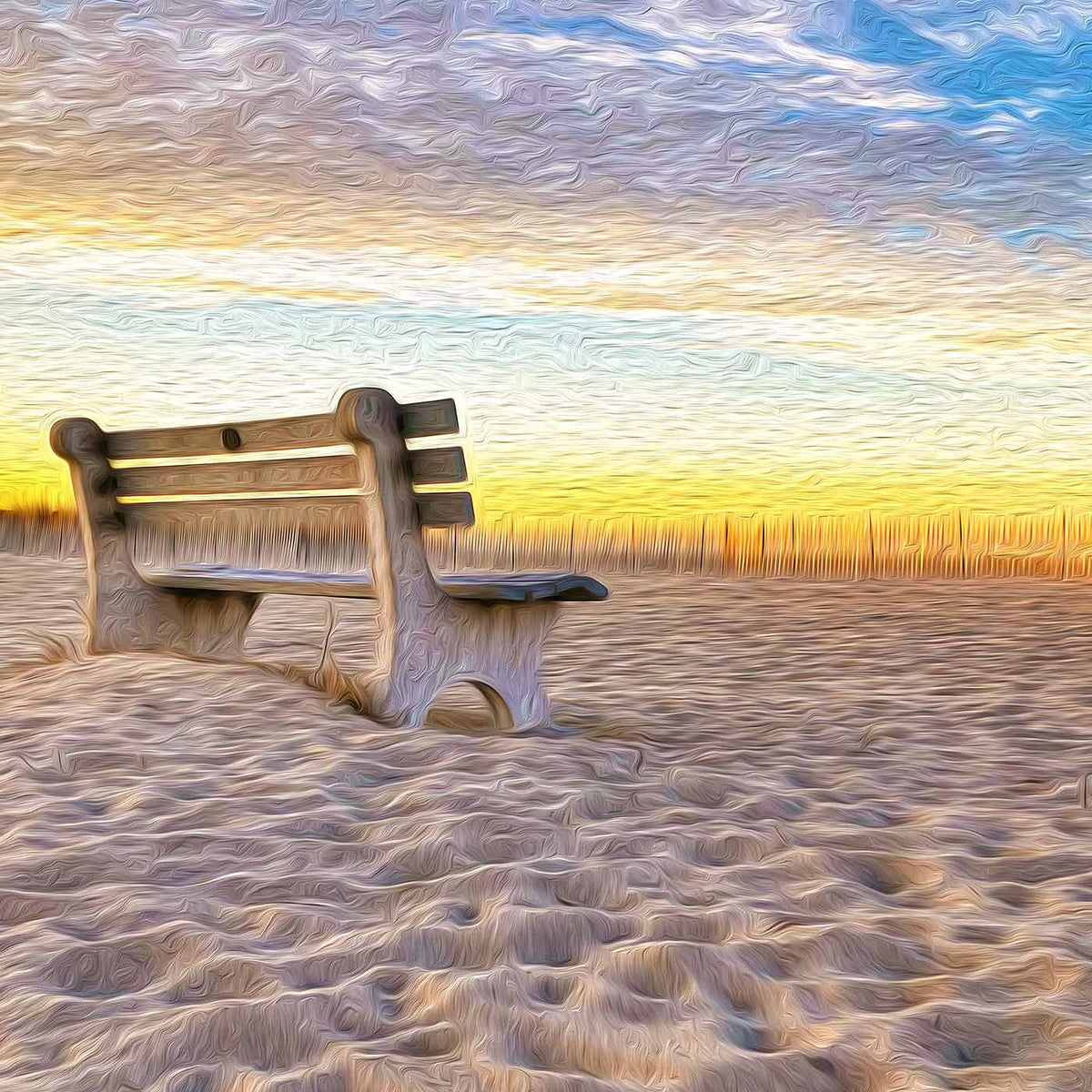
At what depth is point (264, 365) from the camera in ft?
50.3

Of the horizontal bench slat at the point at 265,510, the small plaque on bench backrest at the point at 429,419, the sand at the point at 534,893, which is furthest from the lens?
the horizontal bench slat at the point at 265,510

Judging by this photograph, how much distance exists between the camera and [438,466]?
13.5 ft

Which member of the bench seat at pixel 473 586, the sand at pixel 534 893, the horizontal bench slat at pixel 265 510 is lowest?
the sand at pixel 534 893

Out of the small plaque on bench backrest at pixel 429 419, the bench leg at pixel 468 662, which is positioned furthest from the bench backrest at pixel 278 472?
the bench leg at pixel 468 662

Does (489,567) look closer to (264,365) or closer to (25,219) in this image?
(264,365)

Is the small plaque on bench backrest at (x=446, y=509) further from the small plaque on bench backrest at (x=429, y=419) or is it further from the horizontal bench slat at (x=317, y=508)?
the small plaque on bench backrest at (x=429, y=419)

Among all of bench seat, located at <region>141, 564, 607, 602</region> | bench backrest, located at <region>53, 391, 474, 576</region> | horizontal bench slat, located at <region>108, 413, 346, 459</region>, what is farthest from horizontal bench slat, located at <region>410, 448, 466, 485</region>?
bench seat, located at <region>141, 564, 607, 602</region>

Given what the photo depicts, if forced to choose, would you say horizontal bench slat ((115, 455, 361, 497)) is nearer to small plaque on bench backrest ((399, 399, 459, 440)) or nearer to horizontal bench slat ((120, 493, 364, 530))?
horizontal bench slat ((120, 493, 364, 530))

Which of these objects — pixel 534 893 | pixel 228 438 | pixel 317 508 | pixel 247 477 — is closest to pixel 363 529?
pixel 317 508

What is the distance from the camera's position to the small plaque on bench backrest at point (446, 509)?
13.4 ft

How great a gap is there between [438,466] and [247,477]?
2.44 feet

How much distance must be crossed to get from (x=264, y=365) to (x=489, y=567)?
4.40m

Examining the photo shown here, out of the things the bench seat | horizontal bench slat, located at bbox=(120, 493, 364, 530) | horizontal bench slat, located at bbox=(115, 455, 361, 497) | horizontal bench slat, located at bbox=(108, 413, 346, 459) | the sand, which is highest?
horizontal bench slat, located at bbox=(108, 413, 346, 459)

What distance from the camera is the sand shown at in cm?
212
